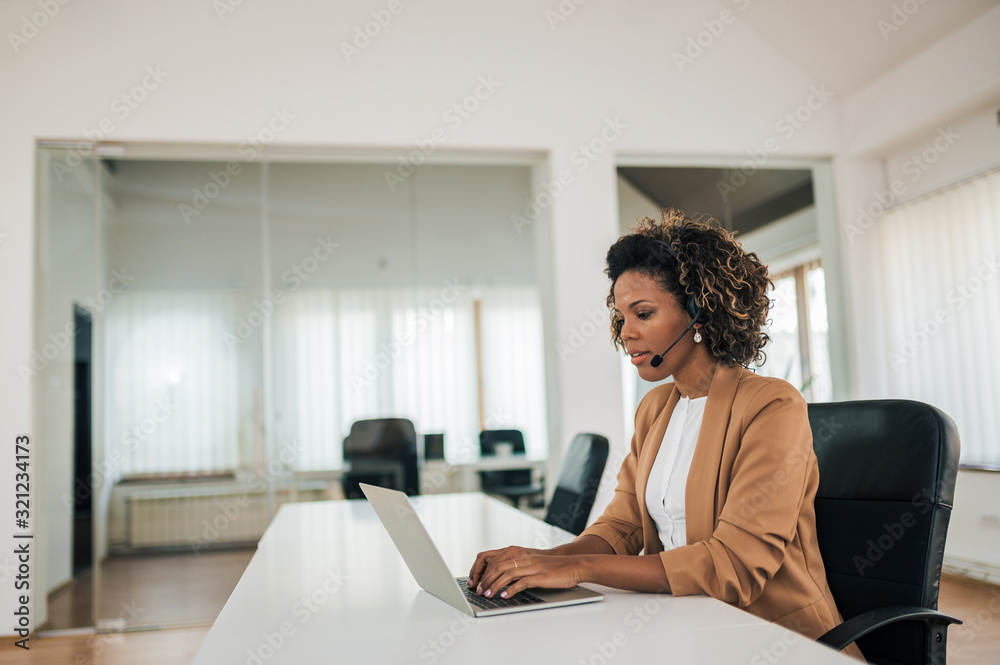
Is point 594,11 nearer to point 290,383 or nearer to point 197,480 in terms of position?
point 290,383

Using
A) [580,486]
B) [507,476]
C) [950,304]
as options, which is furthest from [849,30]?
[580,486]

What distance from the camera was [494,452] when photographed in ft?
14.8

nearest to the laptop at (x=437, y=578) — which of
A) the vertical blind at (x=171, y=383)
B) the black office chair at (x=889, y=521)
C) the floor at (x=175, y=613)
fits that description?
the black office chair at (x=889, y=521)

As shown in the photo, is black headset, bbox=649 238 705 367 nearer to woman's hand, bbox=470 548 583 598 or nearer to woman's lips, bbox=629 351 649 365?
woman's lips, bbox=629 351 649 365

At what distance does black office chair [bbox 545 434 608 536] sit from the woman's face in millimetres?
764

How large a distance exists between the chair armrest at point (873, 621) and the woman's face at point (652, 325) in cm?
60

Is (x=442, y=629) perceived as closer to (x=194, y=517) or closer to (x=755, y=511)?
(x=755, y=511)

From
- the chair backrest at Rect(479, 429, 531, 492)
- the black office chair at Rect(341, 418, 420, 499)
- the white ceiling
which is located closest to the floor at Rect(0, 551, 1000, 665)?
the black office chair at Rect(341, 418, 420, 499)

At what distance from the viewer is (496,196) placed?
4609 millimetres

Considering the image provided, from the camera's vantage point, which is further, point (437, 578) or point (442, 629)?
point (437, 578)

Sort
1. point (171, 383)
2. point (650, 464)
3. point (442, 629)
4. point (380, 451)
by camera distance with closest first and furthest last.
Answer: point (442, 629), point (650, 464), point (171, 383), point (380, 451)

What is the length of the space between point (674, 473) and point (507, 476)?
2926 mm

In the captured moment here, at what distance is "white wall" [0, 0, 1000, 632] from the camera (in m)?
4.04

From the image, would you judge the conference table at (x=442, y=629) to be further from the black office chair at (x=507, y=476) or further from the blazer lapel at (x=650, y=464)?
the black office chair at (x=507, y=476)
